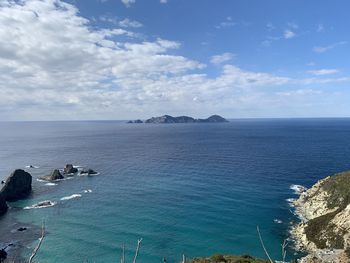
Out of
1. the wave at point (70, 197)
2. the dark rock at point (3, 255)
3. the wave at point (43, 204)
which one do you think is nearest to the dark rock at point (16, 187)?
the wave at point (43, 204)

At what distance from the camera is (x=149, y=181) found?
114 meters

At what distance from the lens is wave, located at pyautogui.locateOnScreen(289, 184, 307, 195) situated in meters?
98.7

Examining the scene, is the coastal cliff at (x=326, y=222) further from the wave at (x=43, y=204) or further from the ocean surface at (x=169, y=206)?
the wave at (x=43, y=204)

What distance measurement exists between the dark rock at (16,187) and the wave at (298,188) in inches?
3517

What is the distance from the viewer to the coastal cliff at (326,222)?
5801 cm

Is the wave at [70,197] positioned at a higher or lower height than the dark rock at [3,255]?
higher

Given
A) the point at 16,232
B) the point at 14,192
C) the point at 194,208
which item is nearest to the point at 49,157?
the point at 14,192

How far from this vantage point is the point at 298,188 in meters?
103

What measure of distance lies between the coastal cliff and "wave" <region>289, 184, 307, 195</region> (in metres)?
5.50

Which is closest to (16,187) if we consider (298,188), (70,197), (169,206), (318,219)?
(70,197)

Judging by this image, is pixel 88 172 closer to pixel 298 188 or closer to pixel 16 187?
pixel 16 187

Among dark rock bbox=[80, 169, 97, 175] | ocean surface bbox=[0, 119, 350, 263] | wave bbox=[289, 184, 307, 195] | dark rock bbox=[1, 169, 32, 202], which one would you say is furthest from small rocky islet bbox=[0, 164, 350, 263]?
dark rock bbox=[80, 169, 97, 175]

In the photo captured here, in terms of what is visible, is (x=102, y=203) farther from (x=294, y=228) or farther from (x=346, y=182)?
(x=346, y=182)

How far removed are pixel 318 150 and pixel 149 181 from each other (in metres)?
116
